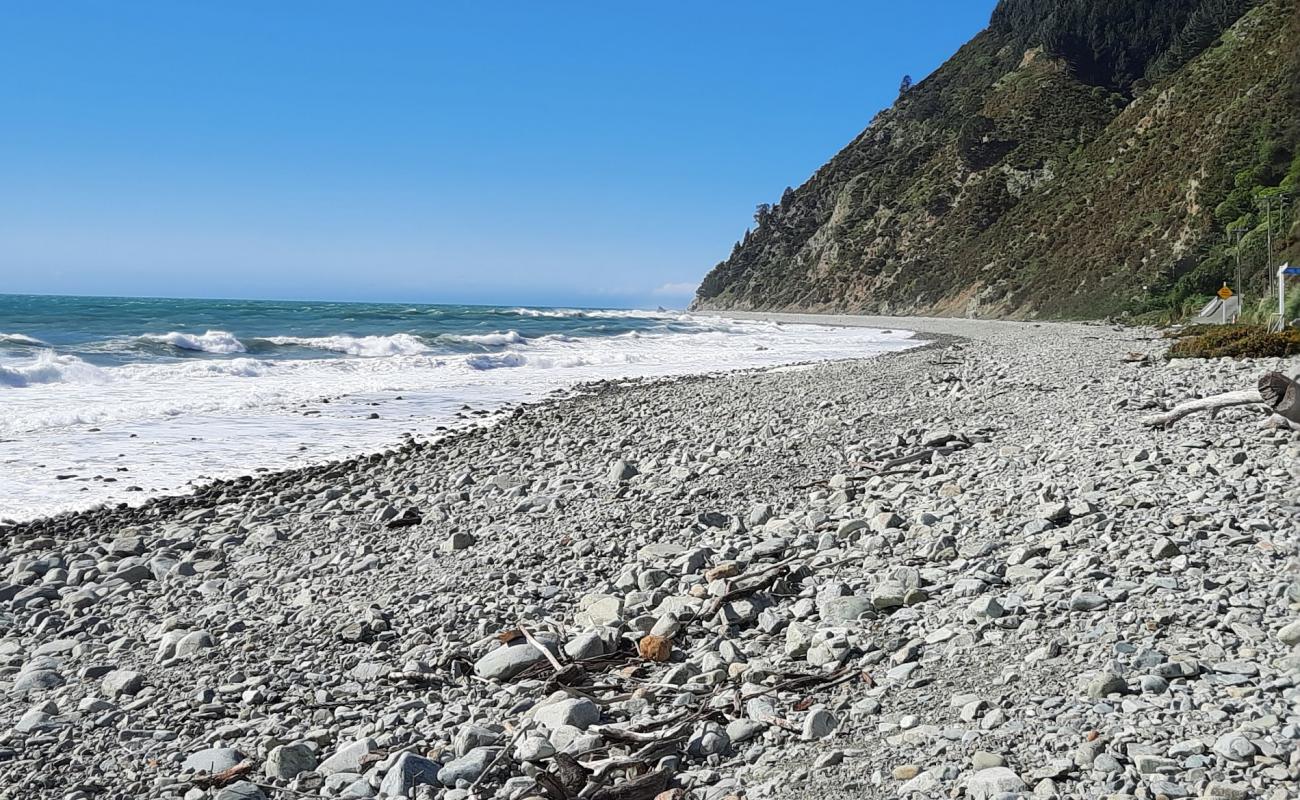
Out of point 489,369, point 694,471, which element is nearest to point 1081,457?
point 694,471

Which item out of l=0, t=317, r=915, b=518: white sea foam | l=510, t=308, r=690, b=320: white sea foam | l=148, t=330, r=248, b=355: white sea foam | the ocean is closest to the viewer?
l=0, t=317, r=915, b=518: white sea foam

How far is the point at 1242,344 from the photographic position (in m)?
14.1

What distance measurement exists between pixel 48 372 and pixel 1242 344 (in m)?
25.1

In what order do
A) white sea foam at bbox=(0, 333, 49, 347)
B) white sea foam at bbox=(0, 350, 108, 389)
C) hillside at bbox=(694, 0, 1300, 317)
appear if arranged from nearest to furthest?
1. white sea foam at bbox=(0, 350, 108, 389)
2. white sea foam at bbox=(0, 333, 49, 347)
3. hillside at bbox=(694, 0, 1300, 317)

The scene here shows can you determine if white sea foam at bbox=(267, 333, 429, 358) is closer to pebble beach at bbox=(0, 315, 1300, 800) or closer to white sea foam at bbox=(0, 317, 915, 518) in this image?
white sea foam at bbox=(0, 317, 915, 518)

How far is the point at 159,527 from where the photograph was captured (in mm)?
9086

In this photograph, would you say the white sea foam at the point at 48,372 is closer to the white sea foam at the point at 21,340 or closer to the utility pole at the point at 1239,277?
the white sea foam at the point at 21,340

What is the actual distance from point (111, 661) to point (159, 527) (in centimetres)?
357

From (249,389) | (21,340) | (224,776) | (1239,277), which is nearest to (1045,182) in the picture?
(1239,277)

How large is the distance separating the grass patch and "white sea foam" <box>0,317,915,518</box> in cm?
1280

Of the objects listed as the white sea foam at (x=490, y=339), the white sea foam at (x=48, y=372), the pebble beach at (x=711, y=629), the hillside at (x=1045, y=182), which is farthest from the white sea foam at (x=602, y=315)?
the pebble beach at (x=711, y=629)

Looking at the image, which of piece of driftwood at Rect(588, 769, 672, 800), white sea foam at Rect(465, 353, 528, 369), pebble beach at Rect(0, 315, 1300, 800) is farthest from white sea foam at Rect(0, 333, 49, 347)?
piece of driftwood at Rect(588, 769, 672, 800)

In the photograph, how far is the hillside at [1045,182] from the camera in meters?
43.8

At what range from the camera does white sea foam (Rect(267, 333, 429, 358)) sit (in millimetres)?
34469
